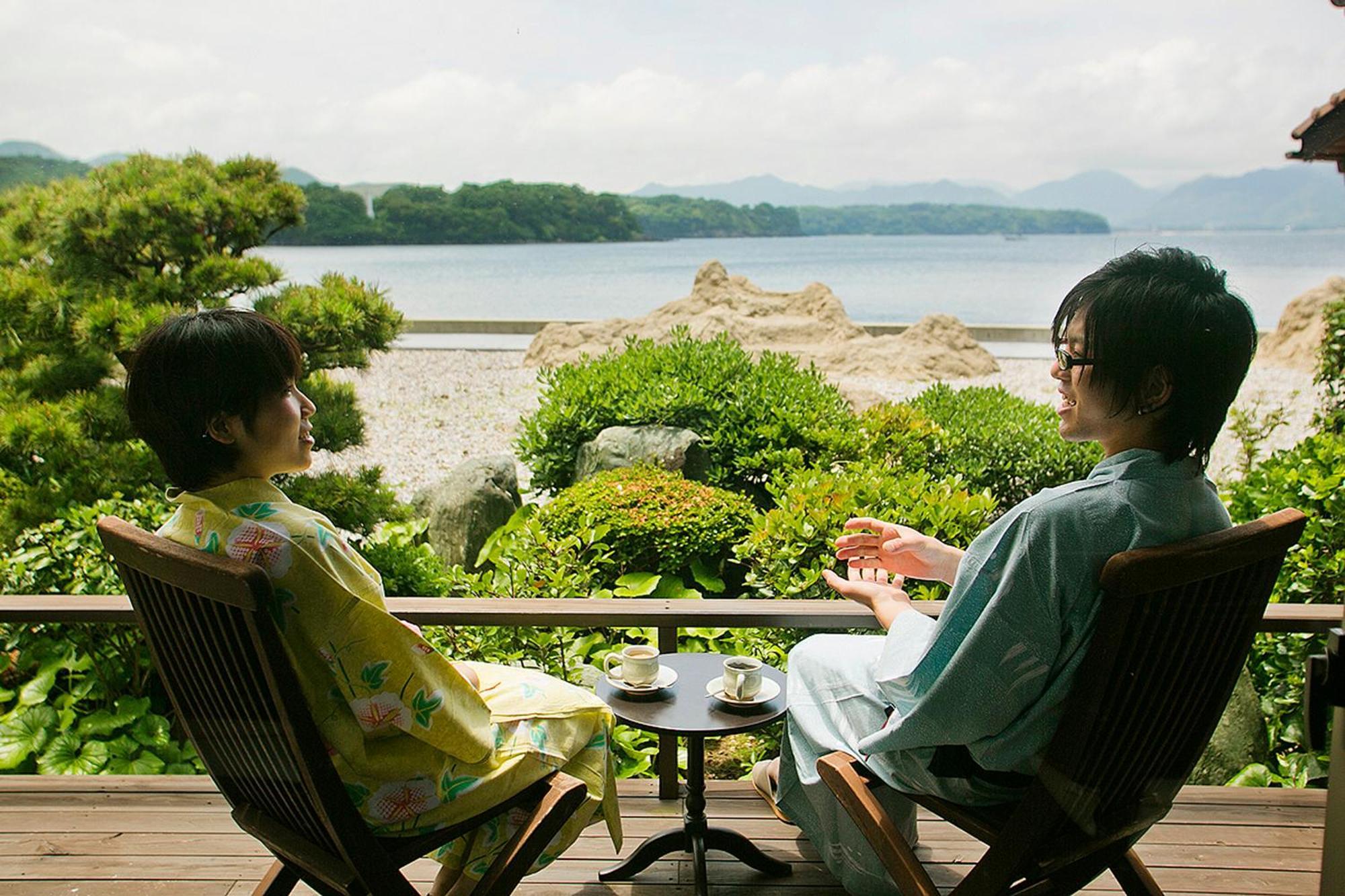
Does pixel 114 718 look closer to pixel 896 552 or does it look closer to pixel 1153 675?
pixel 896 552

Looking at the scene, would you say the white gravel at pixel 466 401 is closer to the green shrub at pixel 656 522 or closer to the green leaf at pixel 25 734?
the green shrub at pixel 656 522

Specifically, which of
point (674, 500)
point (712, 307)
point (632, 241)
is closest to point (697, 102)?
point (632, 241)

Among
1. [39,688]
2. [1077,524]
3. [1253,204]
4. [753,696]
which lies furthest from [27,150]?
[1253,204]

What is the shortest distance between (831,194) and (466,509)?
7.31 metres

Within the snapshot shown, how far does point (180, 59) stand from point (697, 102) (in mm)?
5316

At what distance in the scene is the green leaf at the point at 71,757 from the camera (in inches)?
103

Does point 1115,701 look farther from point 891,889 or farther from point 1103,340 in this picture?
point 891,889

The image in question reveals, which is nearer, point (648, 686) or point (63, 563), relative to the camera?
point (648, 686)

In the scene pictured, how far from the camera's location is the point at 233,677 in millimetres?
1296

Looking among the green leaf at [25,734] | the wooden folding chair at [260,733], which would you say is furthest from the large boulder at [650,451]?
the wooden folding chair at [260,733]

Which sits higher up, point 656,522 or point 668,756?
point 656,522

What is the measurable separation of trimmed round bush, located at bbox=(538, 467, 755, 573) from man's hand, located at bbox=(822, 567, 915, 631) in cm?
182

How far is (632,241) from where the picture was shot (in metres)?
9.22

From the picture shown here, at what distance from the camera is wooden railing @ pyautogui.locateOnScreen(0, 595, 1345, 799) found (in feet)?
6.75
